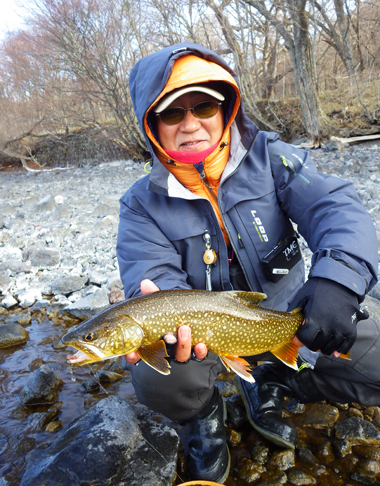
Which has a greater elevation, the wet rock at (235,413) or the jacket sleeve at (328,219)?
the jacket sleeve at (328,219)

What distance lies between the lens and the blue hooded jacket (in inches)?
96.6

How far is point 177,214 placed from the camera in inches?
103

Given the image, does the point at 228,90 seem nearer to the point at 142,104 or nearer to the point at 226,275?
the point at 142,104

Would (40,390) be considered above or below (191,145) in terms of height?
below

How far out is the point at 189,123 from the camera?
8.36ft

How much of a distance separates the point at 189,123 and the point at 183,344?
5.17 feet

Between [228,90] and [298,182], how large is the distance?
970mm

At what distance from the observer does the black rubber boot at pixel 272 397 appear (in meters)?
2.43

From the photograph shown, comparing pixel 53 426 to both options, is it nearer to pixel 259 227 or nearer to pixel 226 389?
pixel 226 389

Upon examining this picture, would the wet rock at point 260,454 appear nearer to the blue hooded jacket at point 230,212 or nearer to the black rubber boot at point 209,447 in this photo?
the black rubber boot at point 209,447

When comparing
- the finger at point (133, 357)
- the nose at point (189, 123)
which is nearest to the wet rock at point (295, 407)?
the finger at point (133, 357)

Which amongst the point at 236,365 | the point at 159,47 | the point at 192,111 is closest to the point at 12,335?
the point at 236,365

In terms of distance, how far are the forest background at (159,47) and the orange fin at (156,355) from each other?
1227cm

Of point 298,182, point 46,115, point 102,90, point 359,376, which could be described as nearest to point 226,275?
point 298,182
